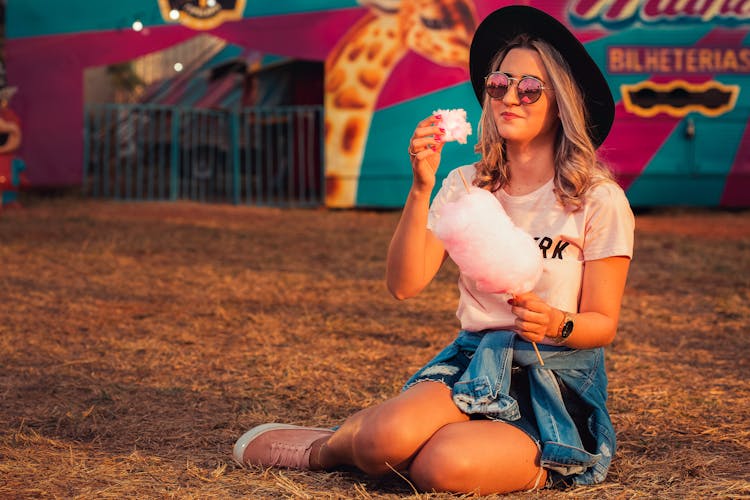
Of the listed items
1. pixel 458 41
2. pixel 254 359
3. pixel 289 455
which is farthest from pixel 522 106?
pixel 458 41

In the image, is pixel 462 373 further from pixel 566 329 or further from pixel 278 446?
pixel 278 446

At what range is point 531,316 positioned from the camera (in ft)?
9.01

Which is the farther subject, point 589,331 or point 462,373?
point 462,373

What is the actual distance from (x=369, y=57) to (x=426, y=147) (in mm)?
10397

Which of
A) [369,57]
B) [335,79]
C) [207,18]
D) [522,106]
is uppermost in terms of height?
[207,18]

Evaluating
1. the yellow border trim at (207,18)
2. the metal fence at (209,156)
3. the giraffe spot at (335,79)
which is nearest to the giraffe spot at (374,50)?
the giraffe spot at (335,79)

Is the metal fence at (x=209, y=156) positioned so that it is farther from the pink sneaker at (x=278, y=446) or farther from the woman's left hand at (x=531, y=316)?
the woman's left hand at (x=531, y=316)

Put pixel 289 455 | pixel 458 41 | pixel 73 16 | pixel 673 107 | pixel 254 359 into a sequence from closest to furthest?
pixel 289 455 < pixel 254 359 < pixel 673 107 < pixel 458 41 < pixel 73 16

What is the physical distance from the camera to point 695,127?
1266 cm

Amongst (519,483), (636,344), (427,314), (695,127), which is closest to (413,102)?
(695,127)

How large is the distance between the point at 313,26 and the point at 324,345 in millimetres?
8582

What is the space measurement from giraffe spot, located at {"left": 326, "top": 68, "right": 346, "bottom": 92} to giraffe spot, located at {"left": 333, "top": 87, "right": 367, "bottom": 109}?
0.35ft

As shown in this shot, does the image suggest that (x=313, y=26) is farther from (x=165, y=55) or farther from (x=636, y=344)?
(x=636, y=344)

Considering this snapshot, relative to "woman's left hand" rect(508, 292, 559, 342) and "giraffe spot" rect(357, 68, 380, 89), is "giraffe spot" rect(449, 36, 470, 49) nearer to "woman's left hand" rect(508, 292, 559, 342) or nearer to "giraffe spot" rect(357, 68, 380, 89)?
"giraffe spot" rect(357, 68, 380, 89)
